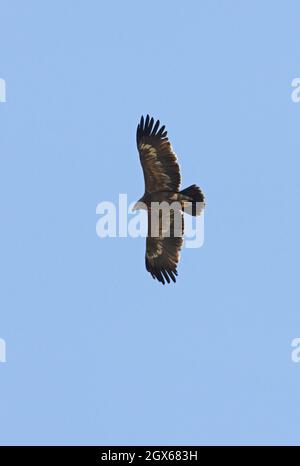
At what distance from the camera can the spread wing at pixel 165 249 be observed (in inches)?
1120

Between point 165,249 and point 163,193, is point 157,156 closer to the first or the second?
point 163,193

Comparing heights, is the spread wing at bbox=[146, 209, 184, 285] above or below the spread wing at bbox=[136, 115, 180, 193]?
below

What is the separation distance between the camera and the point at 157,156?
27.8 metres

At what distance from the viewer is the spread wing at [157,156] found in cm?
2775

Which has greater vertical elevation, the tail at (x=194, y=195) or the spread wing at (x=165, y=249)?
the tail at (x=194, y=195)

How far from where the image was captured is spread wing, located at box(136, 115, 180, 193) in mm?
27750

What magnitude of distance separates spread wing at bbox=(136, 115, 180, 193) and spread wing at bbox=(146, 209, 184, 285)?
0.73 m

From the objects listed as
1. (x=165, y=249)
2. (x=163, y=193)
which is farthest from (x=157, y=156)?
(x=165, y=249)

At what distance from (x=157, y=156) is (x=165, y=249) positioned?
2053mm

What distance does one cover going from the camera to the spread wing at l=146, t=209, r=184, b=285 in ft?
93.4
